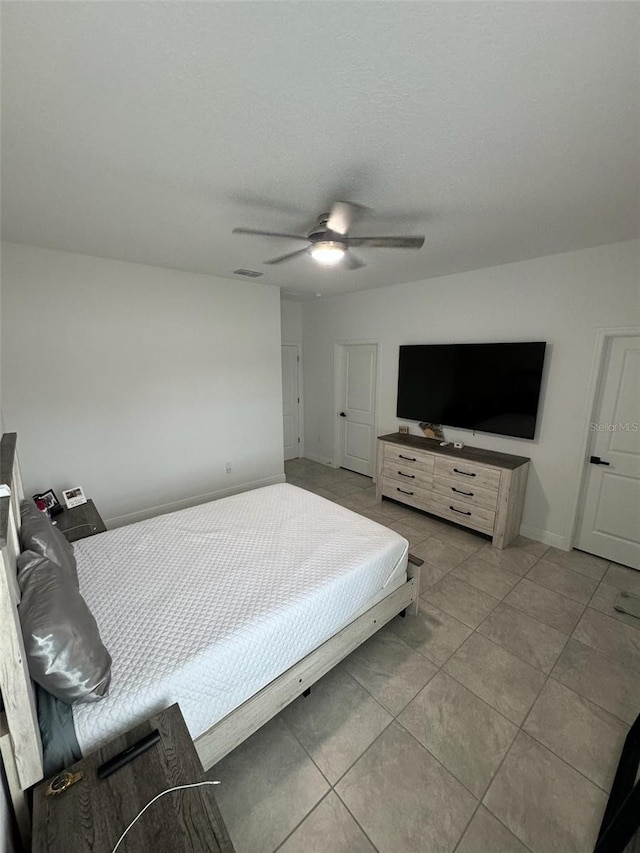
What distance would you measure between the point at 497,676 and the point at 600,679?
1.86 feet

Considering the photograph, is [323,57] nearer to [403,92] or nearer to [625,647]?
[403,92]


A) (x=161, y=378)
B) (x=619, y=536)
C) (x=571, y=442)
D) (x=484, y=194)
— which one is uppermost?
(x=484, y=194)

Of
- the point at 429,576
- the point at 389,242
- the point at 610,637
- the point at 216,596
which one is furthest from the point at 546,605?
the point at 389,242

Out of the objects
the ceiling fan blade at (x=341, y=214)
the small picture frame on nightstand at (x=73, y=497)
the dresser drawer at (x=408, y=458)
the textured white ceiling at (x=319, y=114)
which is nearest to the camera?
the textured white ceiling at (x=319, y=114)

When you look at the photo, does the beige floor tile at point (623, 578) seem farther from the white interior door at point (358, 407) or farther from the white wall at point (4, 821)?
the white wall at point (4, 821)

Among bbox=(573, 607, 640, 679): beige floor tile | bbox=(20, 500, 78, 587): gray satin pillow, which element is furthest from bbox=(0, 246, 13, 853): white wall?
bbox=(573, 607, 640, 679): beige floor tile

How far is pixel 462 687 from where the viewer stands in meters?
1.85

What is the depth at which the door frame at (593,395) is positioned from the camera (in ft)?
8.82

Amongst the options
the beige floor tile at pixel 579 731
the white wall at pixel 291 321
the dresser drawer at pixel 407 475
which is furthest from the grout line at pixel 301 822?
the white wall at pixel 291 321

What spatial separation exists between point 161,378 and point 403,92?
3.17 metres

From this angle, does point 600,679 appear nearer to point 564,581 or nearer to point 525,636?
point 525,636

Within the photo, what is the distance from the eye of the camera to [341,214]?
180cm

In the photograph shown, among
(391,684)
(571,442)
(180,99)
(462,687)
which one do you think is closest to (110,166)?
(180,99)

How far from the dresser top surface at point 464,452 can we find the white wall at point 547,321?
10cm
